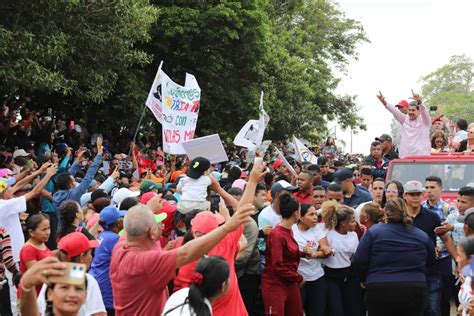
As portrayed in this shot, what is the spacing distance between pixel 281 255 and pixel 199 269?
310 centimetres

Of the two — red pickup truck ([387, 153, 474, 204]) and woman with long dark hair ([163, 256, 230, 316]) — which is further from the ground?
woman with long dark hair ([163, 256, 230, 316])

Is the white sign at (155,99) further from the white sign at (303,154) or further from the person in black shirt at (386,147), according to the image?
the white sign at (303,154)

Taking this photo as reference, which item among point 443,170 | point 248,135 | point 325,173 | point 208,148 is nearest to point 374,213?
point 208,148

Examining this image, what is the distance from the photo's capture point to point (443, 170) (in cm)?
1199

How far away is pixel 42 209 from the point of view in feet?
37.7

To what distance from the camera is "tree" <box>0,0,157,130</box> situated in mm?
15055

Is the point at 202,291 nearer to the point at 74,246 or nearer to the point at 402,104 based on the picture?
the point at 74,246

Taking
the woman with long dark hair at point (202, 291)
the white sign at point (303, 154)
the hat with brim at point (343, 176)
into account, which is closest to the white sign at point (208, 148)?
the hat with brim at point (343, 176)

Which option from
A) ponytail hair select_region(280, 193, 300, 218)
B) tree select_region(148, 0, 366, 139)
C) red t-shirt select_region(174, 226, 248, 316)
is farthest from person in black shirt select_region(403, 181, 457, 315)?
tree select_region(148, 0, 366, 139)

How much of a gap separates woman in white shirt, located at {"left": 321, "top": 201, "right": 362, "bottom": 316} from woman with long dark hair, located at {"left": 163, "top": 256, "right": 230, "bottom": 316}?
383cm

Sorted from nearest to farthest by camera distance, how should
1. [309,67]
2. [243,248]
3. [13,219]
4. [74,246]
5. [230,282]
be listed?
[74,246]
[230,282]
[243,248]
[13,219]
[309,67]

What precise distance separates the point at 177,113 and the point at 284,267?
6.05 m

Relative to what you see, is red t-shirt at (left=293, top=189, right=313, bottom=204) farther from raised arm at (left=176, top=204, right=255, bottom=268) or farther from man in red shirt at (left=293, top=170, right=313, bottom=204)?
raised arm at (left=176, top=204, right=255, bottom=268)

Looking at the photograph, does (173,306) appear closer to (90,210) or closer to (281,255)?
(281,255)
